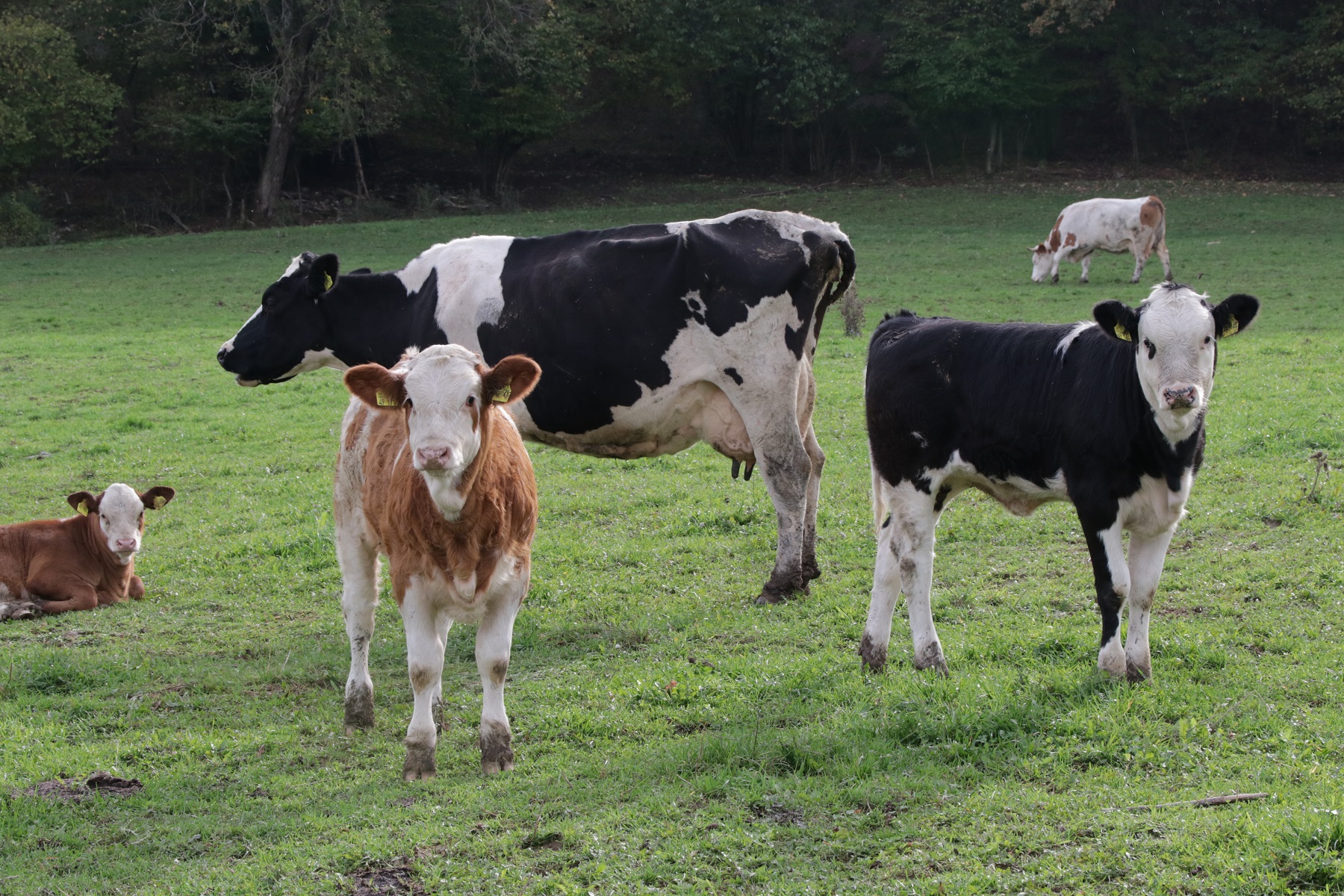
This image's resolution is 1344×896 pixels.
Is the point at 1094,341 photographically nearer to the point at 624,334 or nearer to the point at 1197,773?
the point at 1197,773

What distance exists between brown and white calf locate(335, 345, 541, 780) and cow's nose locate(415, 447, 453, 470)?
0.14 m

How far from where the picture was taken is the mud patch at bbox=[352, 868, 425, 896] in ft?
16.3

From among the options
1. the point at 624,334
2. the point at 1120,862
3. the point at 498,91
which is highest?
the point at 498,91

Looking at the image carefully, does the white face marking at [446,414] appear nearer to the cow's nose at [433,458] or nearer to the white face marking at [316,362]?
the cow's nose at [433,458]

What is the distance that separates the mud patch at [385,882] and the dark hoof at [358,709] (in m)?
1.94

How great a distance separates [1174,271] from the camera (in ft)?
84.4

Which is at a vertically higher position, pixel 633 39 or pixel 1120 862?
pixel 633 39

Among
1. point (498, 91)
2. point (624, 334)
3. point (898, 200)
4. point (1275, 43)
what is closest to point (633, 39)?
point (498, 91)

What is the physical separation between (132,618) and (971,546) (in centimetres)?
623

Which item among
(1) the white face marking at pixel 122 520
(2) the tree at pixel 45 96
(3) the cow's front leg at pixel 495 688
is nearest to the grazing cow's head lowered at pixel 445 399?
(3) the cow's front leg at pixel 495 688

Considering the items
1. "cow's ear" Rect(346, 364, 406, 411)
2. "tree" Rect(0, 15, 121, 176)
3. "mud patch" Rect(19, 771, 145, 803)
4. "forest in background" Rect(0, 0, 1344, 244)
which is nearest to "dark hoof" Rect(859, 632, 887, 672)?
"cow's ear" Rect(346, 364, 406, 411)

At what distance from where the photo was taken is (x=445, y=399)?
19.4ft

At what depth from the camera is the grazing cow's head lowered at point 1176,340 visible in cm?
609

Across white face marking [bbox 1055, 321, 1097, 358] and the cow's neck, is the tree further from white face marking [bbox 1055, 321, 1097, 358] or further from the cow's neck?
white face marking [bbox 1055, 321, 1097, 358]
